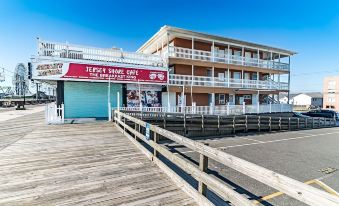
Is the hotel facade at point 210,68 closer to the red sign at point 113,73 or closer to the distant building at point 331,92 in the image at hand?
the red sign at point 113,73

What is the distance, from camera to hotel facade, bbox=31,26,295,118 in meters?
14.3

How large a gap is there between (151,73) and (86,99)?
606 cm

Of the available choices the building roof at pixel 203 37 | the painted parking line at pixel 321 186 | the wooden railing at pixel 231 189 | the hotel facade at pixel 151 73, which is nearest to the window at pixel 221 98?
the hotel facade at pixel 151 73

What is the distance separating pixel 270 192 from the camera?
17.4ft

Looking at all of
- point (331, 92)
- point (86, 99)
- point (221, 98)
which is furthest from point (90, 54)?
point (331, 92)

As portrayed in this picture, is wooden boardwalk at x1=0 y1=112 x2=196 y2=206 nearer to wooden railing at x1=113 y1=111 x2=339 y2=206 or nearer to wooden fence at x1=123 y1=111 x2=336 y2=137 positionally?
wooden railing at x1=113 y1=111 x2=339 y2=206

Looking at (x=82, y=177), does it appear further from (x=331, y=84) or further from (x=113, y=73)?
(x=331, y=84)

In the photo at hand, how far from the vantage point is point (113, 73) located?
15781mm

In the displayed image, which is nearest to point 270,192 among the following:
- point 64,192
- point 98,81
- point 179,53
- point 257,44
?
point 64,192

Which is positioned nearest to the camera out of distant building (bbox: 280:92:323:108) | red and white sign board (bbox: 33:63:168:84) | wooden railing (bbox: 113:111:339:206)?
wooden railing (bbox: 113:111:339:206)

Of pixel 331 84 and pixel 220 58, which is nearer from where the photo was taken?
pixel 220 58

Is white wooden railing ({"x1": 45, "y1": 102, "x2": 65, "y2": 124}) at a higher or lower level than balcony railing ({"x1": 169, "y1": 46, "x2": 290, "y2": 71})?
lower

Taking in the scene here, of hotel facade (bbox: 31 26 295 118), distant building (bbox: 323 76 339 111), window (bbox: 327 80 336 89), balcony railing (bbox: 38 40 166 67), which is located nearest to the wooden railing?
hotel facade (bbox: 31 26 295 118)

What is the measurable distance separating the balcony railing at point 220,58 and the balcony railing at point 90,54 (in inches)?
138
